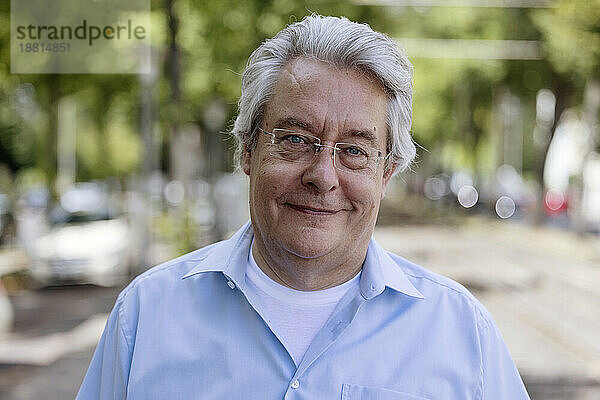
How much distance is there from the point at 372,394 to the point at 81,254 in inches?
466

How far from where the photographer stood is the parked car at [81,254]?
43.0 feet

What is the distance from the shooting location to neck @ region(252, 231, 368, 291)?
6.38 feet

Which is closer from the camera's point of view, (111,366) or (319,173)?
(319,173)

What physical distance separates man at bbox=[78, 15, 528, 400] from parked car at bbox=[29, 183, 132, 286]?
11474 millimetres

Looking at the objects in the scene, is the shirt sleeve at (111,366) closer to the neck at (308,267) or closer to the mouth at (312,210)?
the neck at (308,267)

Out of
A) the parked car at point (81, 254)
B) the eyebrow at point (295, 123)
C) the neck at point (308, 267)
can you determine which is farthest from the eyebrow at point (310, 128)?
the parked car at point (81, 254)

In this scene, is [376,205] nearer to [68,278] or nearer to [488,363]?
[488,363]

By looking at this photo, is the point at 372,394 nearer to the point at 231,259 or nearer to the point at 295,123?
the point at 231,259

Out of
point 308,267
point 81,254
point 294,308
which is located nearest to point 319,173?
point 308,267

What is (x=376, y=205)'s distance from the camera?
199 cm

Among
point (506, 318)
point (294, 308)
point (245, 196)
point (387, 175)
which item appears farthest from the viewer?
point (245, 196)

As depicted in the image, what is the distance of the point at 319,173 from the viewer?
187 centimetres

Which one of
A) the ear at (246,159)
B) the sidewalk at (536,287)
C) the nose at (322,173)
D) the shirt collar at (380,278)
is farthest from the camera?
the sidewalk at (536,287)

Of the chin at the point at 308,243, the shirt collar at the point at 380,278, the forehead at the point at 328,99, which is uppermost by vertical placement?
the forehead at the point at 328,99
